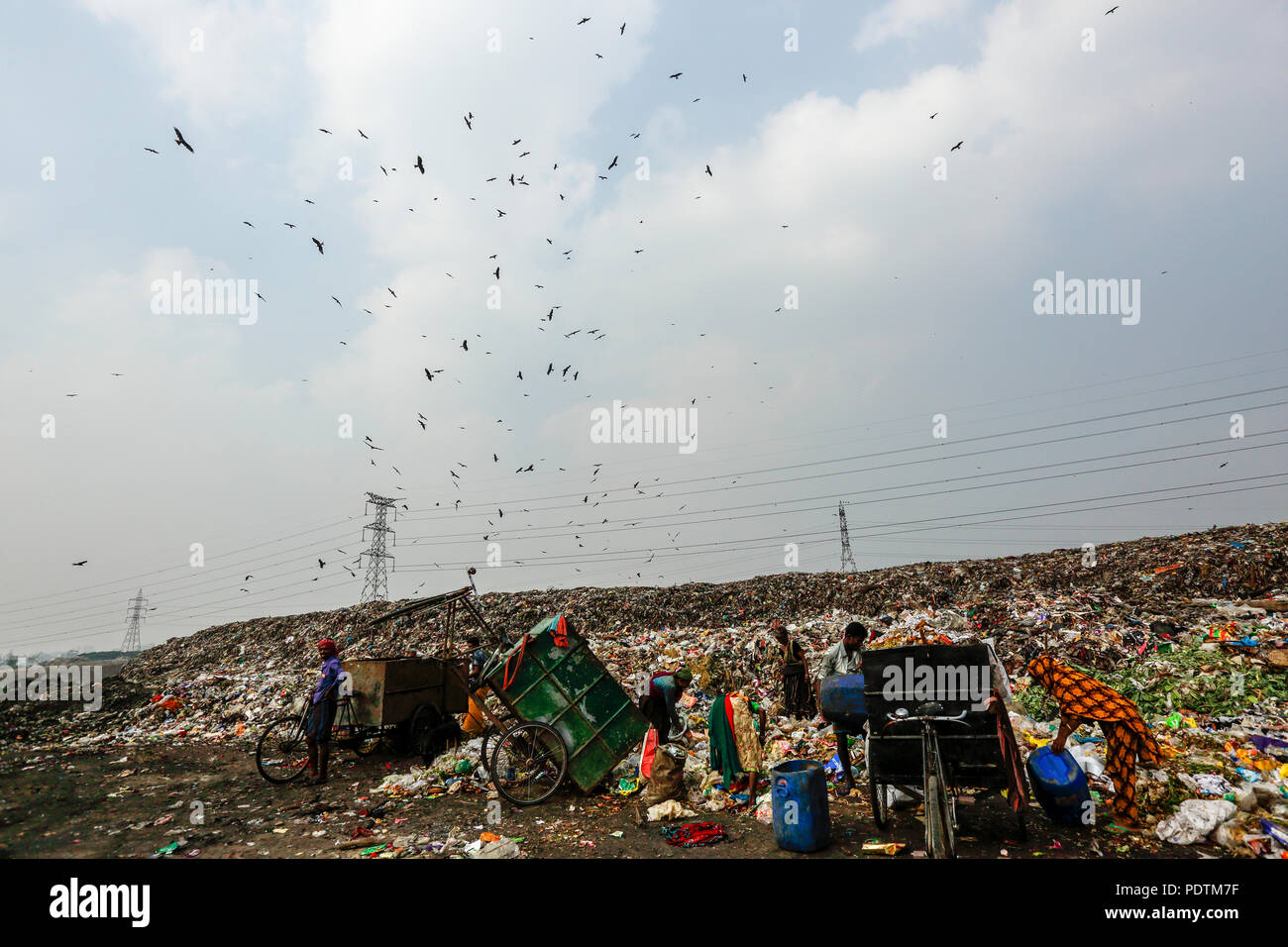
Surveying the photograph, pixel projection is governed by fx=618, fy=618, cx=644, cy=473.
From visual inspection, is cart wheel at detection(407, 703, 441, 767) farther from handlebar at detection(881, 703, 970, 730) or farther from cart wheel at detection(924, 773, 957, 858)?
cart wheel at detection(924, 773, 957, 858)

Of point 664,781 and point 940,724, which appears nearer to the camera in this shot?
point 940,724

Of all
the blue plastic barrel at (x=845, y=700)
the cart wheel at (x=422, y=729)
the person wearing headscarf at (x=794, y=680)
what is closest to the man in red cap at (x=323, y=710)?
the cart wheel at (x=422, y=729)

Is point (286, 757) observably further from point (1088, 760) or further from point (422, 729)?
point (1088, 760)

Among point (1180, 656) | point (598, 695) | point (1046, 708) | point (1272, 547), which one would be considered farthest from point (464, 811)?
point (1272, 547)

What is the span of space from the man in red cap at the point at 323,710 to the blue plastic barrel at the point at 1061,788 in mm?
7476

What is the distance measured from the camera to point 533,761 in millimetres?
6703

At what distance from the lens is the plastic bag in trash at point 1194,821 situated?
4.68 meters

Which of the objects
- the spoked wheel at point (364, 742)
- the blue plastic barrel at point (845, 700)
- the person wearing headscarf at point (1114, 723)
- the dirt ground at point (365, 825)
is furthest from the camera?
the spoked wheel at point (364, 742)

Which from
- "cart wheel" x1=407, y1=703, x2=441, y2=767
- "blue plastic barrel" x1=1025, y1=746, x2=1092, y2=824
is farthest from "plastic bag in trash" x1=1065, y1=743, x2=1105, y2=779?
"cart wheel" x1=407, y1=703, x2=441, y2=767

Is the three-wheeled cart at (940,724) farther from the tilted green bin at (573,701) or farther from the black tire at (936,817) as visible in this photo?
the tilted green bin at (573,701)

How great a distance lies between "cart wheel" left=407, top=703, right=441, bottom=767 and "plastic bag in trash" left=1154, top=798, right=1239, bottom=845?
7.96m

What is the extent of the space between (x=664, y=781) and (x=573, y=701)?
1278 mm

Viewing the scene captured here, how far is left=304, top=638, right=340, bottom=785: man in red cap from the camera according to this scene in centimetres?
754
